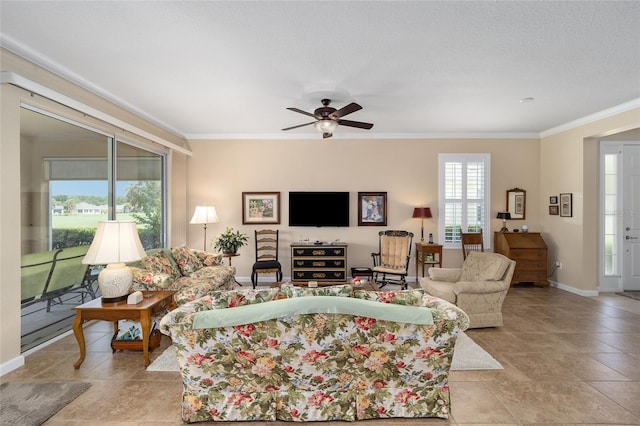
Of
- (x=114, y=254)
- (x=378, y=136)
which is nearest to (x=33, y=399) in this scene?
(x=114, y=254)

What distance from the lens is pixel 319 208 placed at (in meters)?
6.45

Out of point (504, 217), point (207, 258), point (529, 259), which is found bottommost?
point (529, 259)

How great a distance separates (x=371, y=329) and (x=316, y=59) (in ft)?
8.66

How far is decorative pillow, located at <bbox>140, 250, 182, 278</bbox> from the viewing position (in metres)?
4.13

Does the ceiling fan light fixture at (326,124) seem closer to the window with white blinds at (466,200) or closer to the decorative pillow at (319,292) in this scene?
the decorative pillow at (319,292)

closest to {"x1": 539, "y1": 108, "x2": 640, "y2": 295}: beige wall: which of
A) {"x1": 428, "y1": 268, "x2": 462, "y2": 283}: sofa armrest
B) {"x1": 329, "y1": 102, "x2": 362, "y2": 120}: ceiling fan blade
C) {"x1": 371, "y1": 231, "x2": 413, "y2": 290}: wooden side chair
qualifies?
{"x1": 428, "y1": 268, "x2": 462, "y2": 283}: sofa armrest

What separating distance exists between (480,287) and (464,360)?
112cm

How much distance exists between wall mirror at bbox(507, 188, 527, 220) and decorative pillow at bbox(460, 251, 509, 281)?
253 centimetres

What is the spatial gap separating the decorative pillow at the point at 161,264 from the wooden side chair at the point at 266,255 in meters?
1.49

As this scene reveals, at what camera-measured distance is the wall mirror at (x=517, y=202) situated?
255 inches

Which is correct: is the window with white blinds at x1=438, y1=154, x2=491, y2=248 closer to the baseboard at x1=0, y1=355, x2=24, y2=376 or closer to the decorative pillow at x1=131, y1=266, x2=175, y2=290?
→ the decorative pillow at x1=131, y1=266, x2=175, y2=290

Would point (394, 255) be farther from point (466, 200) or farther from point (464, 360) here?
point (464, 360)

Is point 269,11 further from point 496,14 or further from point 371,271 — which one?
point 371,271

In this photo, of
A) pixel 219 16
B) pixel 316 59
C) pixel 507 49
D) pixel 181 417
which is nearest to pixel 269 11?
pixel 219 16
